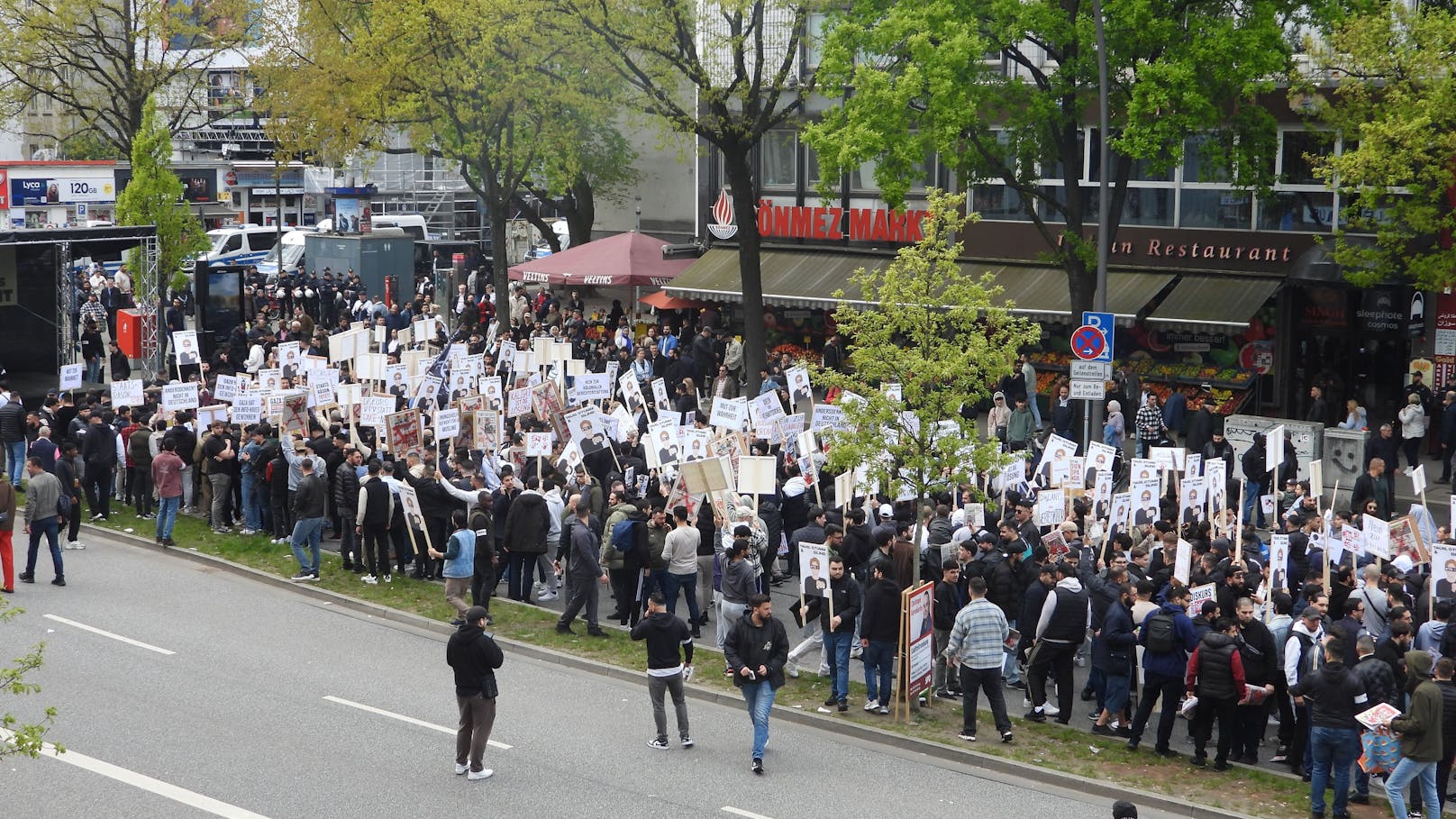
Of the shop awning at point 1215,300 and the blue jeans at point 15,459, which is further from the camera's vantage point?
the shop awning at point 1215,300

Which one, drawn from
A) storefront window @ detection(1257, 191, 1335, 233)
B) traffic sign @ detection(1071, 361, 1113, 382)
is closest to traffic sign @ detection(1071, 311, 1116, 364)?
traffic sign @ detection(1071, 361, 1113, 382)

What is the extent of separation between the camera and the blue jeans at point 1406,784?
38.9 ft

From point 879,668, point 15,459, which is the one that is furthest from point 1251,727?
point 15,459

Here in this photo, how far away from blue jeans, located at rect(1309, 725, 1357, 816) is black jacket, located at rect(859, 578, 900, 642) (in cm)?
380

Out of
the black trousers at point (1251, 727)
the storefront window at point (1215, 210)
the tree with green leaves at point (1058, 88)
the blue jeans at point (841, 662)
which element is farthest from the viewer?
the storefront window at point (1215, 210)

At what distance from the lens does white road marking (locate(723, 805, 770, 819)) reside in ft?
40.2

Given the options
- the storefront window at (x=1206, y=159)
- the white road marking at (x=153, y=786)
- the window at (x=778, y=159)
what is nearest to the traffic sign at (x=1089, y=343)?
the storefront window at (x=1206, y=159)

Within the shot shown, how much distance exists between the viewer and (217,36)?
43406 millimetres

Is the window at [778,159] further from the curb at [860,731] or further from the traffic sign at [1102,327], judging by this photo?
the curb at [860,731]

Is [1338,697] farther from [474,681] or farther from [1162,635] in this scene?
[474,681]

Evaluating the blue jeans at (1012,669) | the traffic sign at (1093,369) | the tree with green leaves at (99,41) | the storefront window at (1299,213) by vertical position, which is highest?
the tree with green leaves at (99,41)

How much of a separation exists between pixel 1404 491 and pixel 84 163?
28966 millimetres

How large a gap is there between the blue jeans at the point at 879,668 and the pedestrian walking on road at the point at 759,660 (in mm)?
A: 1598

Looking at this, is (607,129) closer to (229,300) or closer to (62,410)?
(229,300)
